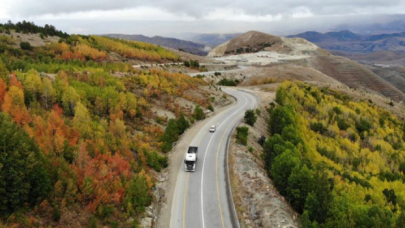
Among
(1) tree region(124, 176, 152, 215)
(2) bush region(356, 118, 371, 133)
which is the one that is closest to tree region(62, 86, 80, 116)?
(1) tree region(124, 176, 152, 215)

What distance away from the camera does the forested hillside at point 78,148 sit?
19406 millimetres

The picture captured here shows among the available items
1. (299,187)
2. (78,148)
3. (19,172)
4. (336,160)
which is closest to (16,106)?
(78,148)

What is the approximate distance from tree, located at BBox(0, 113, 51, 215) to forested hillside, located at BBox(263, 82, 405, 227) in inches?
815

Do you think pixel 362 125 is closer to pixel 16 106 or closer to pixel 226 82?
pixel 226 82

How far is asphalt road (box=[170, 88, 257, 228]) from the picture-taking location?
25.9 m

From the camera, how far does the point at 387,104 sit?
284ft

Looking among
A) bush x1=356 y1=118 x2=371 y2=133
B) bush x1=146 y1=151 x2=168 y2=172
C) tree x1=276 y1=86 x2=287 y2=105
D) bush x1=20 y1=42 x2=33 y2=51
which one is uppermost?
bush x1=20 y1=42 x2=33 y2=51

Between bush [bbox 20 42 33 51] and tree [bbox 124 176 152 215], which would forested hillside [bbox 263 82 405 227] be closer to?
tree [bbox 124 176 152 215]

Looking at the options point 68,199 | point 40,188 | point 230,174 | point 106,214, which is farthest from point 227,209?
point 40,188

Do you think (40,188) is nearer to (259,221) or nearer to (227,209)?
(227,209)

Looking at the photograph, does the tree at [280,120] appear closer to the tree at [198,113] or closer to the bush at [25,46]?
the tree at [198,113]

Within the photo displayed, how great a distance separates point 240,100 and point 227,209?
46571 mm

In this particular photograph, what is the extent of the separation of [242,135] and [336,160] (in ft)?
52.5

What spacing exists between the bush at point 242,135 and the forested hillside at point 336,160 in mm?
5107
